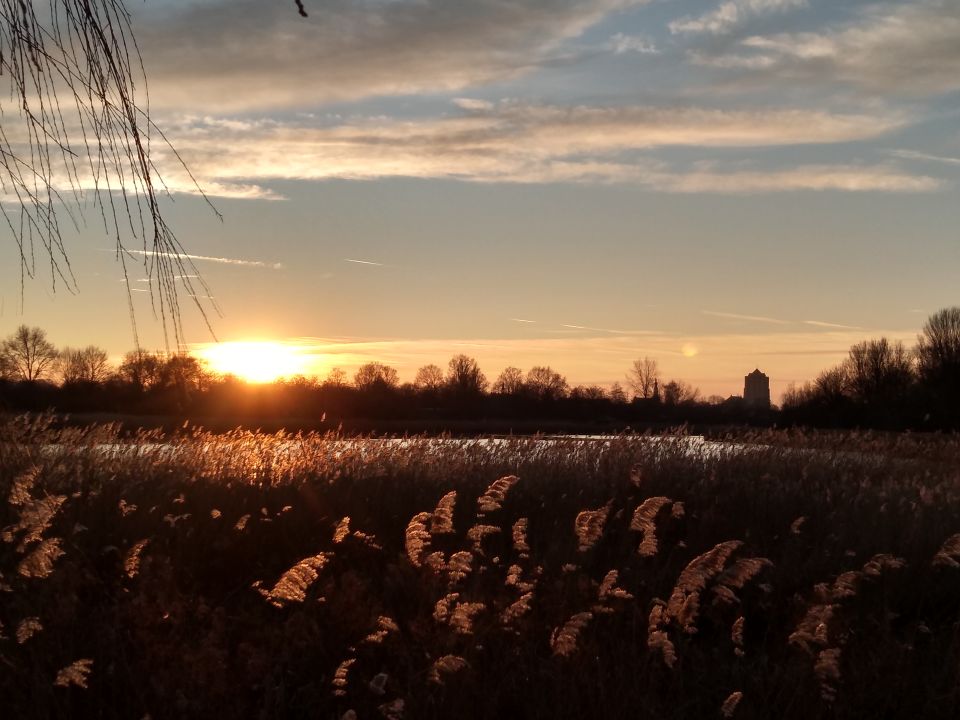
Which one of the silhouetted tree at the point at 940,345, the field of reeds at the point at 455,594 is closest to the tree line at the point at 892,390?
the silhouetted tree at the point at 940,345

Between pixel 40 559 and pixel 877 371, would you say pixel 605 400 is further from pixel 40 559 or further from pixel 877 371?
pixel 40 559

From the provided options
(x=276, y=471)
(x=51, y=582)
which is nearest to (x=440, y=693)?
(x=51, y=582)

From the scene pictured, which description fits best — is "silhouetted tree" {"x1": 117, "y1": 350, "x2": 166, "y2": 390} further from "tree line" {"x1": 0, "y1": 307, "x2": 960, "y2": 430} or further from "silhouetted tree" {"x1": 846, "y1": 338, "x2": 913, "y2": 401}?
"silhouetted tree" {"x1": 846, "y1": 338, "x2": 913, "y2": 401}

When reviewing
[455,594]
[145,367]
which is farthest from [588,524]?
[145,367]

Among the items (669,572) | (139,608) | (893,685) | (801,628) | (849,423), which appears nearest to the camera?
(801,628)

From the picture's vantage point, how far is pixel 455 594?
4.12 metres

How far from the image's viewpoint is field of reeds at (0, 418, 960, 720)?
4.06 metres

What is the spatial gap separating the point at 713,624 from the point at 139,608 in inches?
137

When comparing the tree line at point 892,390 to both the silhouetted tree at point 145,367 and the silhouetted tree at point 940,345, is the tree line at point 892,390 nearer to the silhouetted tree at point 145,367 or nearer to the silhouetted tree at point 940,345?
the silhouetted tree at point 940,345

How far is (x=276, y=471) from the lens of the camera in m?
9.29

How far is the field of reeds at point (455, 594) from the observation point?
4.06 meters

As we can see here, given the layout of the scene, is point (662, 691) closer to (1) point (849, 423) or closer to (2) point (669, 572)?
(2) point (669, 572)

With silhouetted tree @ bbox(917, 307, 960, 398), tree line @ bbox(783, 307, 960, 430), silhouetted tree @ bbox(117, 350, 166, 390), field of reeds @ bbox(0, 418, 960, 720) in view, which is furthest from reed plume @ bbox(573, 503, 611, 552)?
silhouetted tree @ bbox(917, 307, 960, 398)

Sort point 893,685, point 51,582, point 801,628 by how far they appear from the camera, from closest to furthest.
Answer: point 801,628, point 893,685, point 51,582
